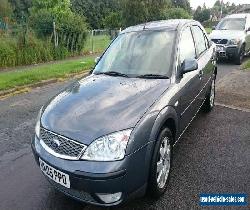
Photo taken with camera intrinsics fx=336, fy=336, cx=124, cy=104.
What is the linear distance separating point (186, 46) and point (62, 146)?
2.59 meters

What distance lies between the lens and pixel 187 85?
4.51m

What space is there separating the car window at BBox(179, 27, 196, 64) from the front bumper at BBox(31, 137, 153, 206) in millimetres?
1853

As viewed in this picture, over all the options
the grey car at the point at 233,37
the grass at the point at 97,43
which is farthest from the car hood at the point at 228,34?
the grass at the point at 97,43

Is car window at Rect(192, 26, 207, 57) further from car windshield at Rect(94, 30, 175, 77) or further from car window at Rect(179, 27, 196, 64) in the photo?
car windshield at Rect(94, 30, 175, 77)

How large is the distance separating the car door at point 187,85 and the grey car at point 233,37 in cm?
779

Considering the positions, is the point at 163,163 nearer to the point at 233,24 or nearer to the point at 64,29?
the point at 233,24

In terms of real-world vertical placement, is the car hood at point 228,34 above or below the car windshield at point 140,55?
below

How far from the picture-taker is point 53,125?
3422 mm

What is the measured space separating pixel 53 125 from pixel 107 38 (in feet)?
70.0

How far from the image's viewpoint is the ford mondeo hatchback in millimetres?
3066

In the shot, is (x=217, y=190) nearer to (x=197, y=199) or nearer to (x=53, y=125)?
(x=197, y=199)

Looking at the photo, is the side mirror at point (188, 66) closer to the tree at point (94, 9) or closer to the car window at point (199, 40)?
the car window at point (199, 40)

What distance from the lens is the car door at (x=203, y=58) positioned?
211 inches

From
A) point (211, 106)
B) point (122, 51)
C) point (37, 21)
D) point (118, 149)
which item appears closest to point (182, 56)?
point (122, 51)
